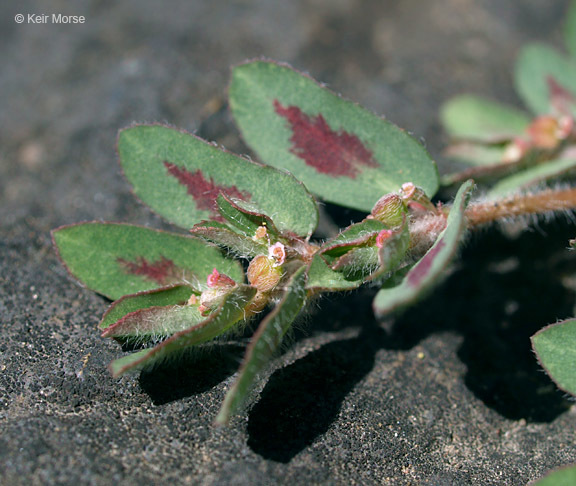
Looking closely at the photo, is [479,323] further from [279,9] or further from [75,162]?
[279,9]

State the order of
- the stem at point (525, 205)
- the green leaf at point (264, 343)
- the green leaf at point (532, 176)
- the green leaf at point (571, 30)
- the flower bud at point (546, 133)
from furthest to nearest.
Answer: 1. the green leaf at point (571, 30)
2. the flower bud at point (546, 133)
3. the green leaf at point (532, 176)
4. the stem at point (525, 205)
5. the green leaf at point (264, 343)

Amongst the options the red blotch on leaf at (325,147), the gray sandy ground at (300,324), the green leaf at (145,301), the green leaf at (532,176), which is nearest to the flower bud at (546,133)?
the green leaf at (532,176)

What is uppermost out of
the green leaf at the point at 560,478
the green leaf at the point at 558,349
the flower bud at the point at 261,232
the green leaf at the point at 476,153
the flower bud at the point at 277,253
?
the flower bud at the point at 261,232

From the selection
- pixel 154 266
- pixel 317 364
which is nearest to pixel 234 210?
pixel 154 266

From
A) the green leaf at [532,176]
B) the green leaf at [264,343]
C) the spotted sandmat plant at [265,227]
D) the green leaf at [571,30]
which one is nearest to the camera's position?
the green leaf at [264,343]

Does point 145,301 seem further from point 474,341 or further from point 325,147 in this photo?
point 474,341

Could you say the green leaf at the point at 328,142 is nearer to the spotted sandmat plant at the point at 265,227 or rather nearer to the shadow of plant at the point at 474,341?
the spotted sandmat plant at the point at 265,227

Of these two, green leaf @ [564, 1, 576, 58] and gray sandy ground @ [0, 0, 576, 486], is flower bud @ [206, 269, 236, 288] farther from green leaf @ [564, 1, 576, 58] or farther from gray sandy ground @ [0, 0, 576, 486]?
green leaf @ [564, 1, 576, 58]
